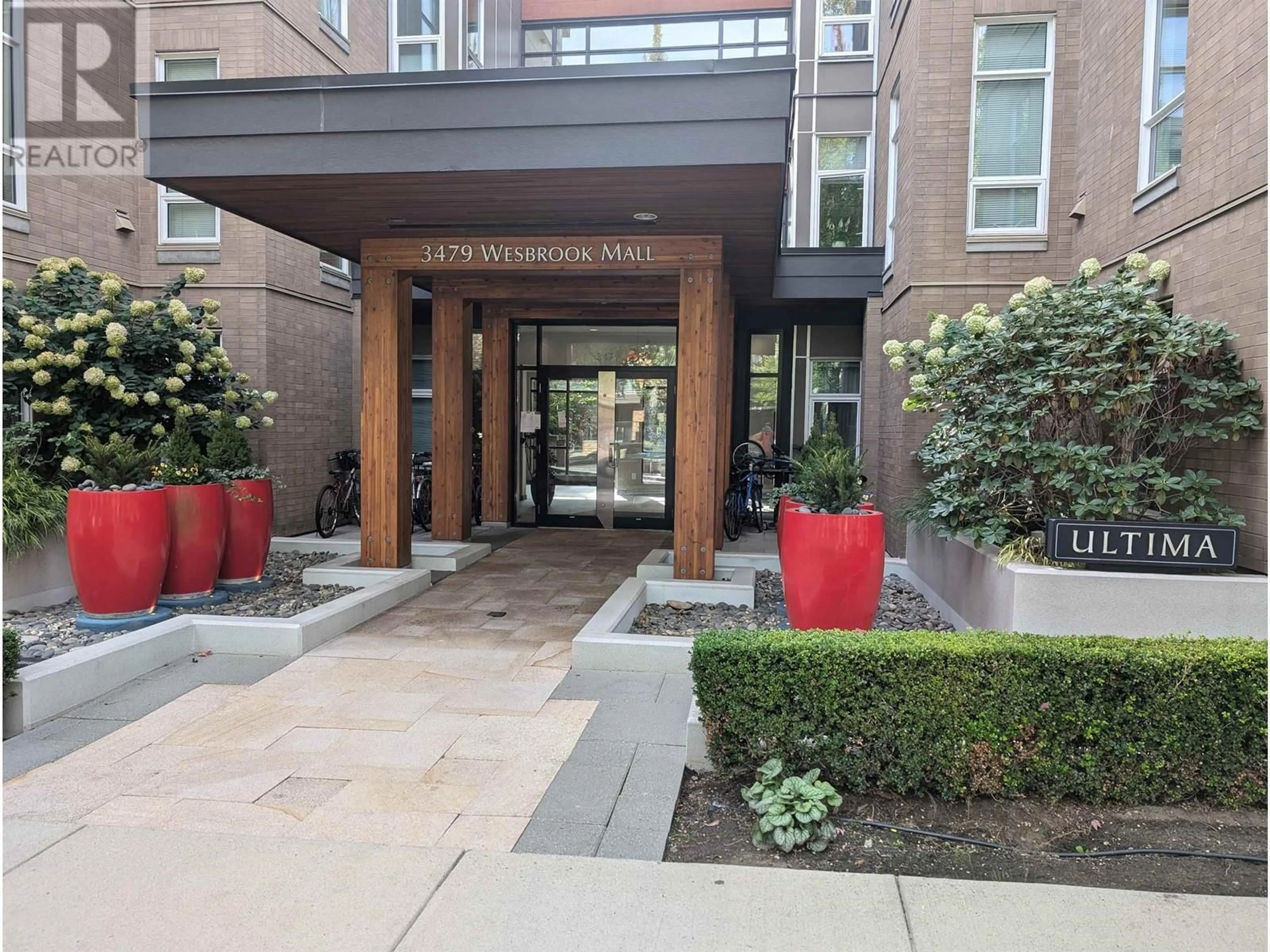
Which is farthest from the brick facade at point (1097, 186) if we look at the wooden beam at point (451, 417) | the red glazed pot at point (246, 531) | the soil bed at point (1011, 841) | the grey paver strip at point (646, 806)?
the red glazed pot at point (246, 531)

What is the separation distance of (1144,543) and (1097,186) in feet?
13.8

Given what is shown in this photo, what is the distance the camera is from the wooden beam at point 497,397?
1198 cm

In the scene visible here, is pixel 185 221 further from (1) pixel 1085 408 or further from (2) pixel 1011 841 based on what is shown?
(2) pixel 1011 841

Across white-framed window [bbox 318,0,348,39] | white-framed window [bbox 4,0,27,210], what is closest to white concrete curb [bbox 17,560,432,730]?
white-framed window [bbox 4,0,27,210]

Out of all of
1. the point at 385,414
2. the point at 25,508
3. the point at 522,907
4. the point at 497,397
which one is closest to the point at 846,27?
the point at 497,397

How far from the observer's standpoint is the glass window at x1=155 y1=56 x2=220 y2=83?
34.4 ft

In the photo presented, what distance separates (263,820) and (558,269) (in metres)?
5.35

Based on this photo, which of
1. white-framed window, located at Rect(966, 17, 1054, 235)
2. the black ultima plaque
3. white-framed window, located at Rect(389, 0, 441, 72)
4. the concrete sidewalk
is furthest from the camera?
white-framed window, located at Rect(389, 0, 441, 72)

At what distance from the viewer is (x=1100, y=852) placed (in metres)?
3.27

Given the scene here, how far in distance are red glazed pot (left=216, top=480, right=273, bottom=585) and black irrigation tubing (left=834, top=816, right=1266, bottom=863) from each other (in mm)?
5976

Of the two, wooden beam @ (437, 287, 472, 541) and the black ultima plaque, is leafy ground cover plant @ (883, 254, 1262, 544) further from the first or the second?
wooden beam @ (437, 287, 472, 541)

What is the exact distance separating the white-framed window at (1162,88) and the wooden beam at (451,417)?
713 centimetres

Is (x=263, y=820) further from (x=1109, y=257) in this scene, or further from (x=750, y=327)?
(x=750, y=327)

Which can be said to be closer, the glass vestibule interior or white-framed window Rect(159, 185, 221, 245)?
A: white-framed window Rect(159, 185, 221, 245)
